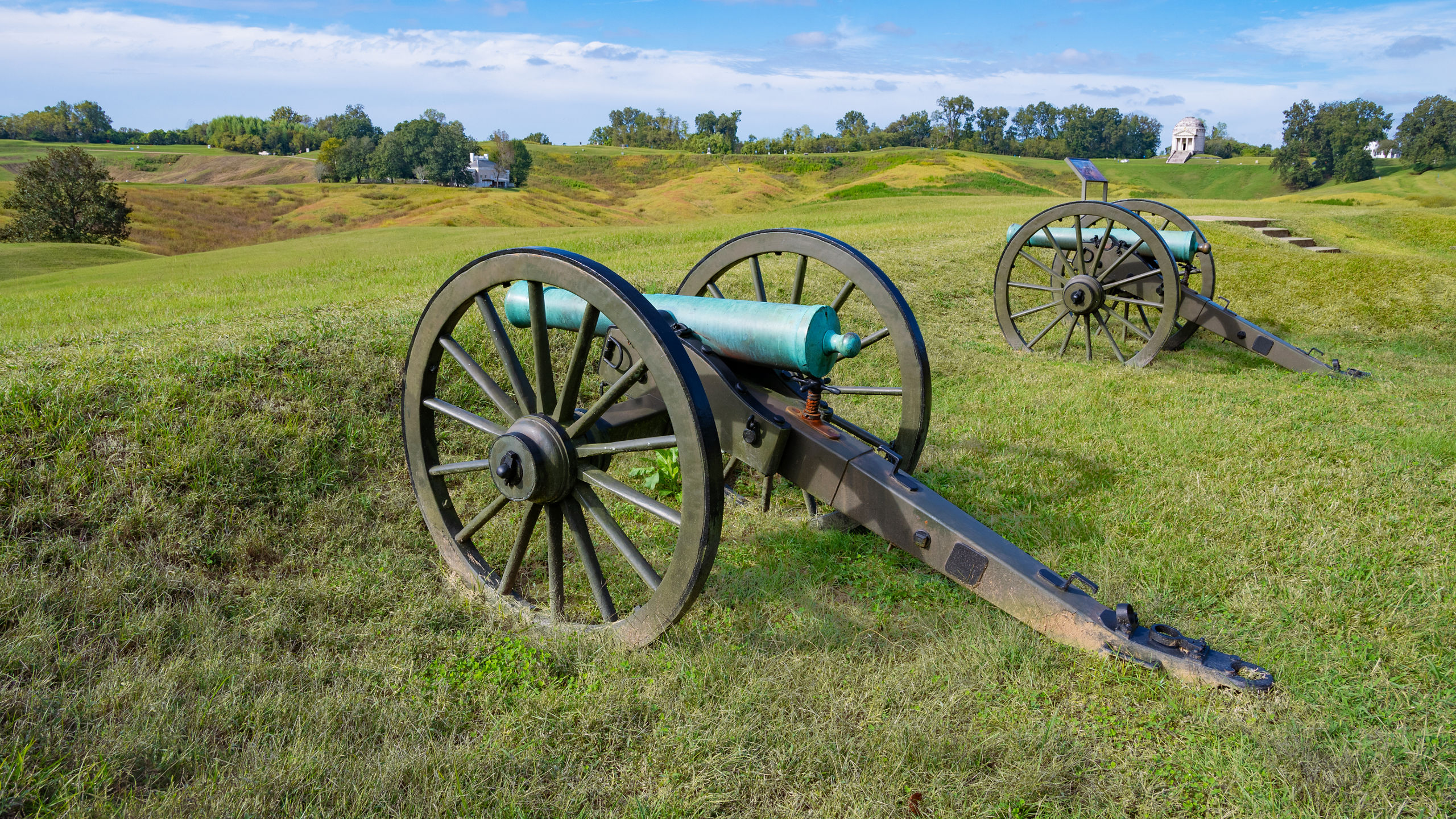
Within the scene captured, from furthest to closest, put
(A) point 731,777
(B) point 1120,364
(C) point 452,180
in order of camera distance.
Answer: (C) point 452,180, (B) point 1120,364, (A) point 731,777

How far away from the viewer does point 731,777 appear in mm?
2400

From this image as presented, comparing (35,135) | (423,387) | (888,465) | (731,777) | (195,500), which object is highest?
(35,135)

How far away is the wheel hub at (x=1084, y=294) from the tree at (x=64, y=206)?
40.6m

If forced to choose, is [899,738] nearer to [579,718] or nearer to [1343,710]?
[579,718]

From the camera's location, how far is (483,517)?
3410 mm

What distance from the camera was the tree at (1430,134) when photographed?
67562mm

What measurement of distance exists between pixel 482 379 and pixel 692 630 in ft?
4.56

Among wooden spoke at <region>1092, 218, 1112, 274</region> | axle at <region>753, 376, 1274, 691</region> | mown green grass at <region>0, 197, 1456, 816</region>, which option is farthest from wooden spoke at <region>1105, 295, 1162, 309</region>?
axle at <region>753, 376, 1274, 691</region>

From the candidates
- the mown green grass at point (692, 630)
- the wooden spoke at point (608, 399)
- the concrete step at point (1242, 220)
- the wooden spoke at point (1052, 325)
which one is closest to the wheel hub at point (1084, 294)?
the wooden spoke at point (1052, 325)

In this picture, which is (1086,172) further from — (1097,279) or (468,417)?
(468,417)

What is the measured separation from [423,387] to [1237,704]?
11.0 ft

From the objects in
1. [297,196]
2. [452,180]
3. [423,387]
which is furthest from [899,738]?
[452,180]

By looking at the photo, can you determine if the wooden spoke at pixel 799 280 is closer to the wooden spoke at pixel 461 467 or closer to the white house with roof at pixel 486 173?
the wooden spoke at pixel 461 467

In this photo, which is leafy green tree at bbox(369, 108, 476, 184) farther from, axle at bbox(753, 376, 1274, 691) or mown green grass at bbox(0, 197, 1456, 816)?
axle at bbox(753, 376, 1274, 691)
